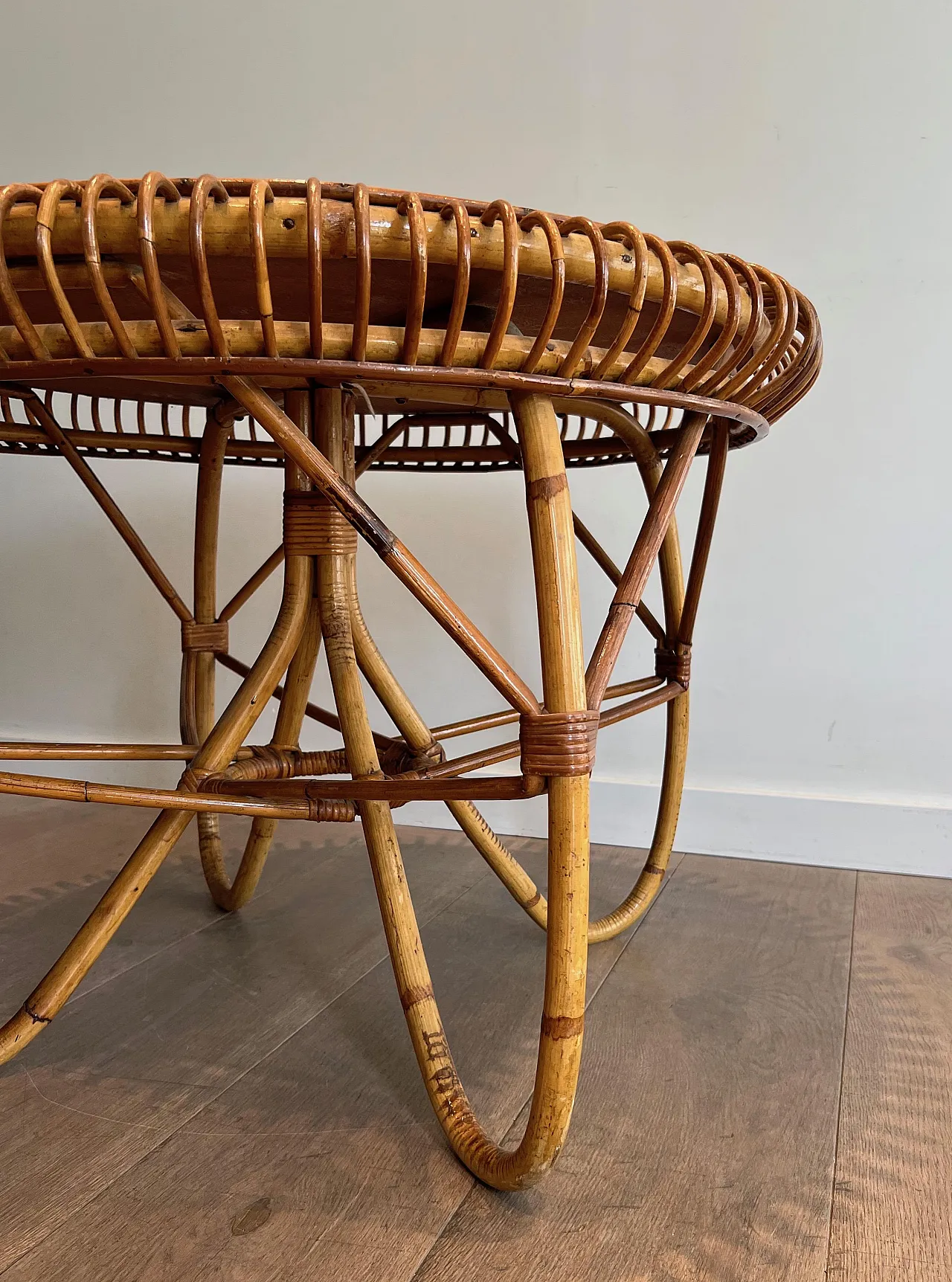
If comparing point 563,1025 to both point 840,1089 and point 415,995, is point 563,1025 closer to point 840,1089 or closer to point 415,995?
point 415,995

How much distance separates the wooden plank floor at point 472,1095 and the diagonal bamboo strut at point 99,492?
1.19 ft

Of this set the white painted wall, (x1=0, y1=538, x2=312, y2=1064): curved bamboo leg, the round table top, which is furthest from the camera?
the white painted wall

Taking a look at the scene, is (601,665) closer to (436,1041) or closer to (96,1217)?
A: (436,1041)

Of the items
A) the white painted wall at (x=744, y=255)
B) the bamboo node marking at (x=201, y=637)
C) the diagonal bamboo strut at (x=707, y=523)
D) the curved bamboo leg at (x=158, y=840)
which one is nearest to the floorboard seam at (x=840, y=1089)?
the white painted wall at (x=744, y=255)

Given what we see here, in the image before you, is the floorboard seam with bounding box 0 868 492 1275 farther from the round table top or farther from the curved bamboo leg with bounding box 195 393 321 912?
the round table top

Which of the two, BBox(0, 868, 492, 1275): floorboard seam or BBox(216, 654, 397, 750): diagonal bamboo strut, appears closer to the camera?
BBox(0, 868, 492, 1275): floorboard seam

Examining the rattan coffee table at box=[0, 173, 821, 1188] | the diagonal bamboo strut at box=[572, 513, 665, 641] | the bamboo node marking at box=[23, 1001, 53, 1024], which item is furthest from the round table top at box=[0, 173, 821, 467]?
the bamboo node marking at box=[23, 1001, 53, 1024]

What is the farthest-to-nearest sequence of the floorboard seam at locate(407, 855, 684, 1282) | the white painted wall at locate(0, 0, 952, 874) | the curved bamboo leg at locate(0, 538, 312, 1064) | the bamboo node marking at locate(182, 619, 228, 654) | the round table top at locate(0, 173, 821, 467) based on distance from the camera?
the white painted wall at locate(0, 0, 952, 874)
the bamboo node marking at locate(182, 619, 228, 654)
the curved bamboo leg at locate(0, 538, 312, 1064)
the floorboard seam at locate(407, 855, 684, 1282)
the round table top at locate(0, 173, 821, 467)

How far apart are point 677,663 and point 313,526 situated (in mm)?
373

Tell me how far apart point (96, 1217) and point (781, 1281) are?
1.28ft

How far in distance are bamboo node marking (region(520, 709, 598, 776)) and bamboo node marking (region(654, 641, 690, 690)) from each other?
391mm

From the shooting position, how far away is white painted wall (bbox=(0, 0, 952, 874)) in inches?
50.8

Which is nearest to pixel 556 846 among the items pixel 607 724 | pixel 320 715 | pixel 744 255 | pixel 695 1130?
pixel 607 724

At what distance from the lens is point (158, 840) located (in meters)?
0.73
